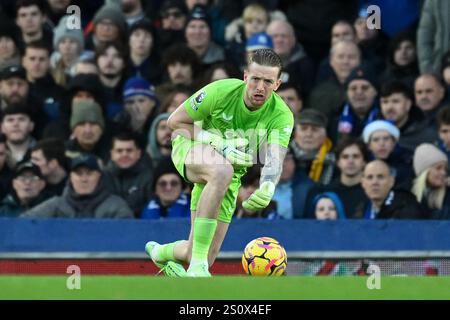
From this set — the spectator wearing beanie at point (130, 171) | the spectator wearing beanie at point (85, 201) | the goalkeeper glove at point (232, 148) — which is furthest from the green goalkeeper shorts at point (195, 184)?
the spectator wearing beanie at point (130, 171)

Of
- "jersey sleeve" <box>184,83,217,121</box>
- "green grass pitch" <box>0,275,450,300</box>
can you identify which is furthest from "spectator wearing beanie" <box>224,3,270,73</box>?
"green grass pitch" <box>0,275,450,300</box>

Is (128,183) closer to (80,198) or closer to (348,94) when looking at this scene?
(80,198)

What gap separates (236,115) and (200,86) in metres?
3.95

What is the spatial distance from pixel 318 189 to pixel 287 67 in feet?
6.31

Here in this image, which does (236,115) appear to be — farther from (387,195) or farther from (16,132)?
(16,132)

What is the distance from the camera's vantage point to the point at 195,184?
11.8m

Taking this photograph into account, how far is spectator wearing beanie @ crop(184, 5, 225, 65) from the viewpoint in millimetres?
16234

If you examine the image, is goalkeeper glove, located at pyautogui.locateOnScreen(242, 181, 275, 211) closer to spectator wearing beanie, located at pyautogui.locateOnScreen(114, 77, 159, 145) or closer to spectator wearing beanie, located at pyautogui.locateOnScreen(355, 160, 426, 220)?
spectator wearing beanie, located at pyautogui.locateOnScreen(355, 160, 426, 220)

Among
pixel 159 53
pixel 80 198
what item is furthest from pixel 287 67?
pixel 80 198

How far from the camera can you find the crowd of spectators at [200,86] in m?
14.7

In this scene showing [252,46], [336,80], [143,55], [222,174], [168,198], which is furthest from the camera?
[143,55]

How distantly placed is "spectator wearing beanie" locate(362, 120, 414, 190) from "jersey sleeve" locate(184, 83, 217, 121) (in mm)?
3535

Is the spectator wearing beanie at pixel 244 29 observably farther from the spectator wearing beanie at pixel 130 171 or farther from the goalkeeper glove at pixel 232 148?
the goalkeeper glove at pixel 232 148

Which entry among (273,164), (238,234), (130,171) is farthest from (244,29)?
(273,164)
